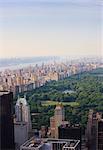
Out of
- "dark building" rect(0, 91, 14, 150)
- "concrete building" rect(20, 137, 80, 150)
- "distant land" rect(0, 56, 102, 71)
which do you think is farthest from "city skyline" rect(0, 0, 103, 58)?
"concrete building" rect(20, 137, 80, 150)

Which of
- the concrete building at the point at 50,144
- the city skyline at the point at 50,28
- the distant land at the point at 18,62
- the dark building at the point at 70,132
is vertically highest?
the city skyline at the point at 50,28

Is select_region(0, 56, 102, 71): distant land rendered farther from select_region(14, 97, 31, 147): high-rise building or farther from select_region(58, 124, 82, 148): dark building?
select_region(58, 124, 82, 148): dark building

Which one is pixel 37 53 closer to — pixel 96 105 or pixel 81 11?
pixel 81 11

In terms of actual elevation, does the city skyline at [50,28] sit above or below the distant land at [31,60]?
above

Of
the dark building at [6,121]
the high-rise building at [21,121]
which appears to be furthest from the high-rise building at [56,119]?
the dark building at [6,121]

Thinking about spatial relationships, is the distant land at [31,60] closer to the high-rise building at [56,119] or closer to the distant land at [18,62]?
the distant land at [18,62]
